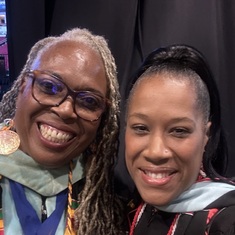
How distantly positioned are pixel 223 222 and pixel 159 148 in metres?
0.22

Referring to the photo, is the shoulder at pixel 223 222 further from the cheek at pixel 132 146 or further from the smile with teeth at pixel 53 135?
the smile with teeth at pixel 53 135

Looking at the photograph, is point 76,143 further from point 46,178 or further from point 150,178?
point 150,178

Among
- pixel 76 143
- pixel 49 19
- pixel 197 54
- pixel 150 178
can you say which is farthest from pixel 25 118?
pixel 49 19

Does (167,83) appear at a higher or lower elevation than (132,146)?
higher

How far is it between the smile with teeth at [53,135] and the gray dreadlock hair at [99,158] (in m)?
0.15

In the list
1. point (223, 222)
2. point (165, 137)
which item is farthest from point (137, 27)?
point (223, 222)

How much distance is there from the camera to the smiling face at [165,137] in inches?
40.3

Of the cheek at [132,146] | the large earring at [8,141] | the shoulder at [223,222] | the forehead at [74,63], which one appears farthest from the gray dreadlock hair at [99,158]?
the shoulder at [223,222]

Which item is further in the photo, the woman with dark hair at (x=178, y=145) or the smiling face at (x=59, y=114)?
the smiling face at (x=59, y=114)

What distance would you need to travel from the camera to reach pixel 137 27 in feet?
6.16

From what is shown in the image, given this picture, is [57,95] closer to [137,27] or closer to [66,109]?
[66,109]

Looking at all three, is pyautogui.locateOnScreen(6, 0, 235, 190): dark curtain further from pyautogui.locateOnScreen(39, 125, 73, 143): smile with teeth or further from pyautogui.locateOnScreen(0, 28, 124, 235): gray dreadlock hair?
pyautogui.locateOnScreen(39, 125, 73, 143): smile with teeth

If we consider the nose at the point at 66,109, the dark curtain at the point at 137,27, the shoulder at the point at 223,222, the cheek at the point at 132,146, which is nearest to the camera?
the shoulder at the point at 223,222

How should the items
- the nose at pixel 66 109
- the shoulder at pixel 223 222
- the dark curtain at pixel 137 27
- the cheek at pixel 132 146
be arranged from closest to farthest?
the shoulder at pixel 223 222 → the cheek at pixel 132 146 → the nose at pixel 66 109 → the dark curtain at pixel 137 27
